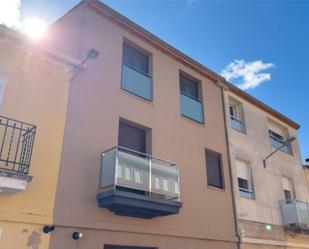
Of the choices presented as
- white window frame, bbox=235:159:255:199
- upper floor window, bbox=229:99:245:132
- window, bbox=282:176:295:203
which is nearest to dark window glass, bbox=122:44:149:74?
upper floor window, bbox=229:99:245:132

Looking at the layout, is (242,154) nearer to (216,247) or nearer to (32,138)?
(216,247)

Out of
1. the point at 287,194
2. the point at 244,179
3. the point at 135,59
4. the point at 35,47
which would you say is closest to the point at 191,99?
the point at 135,59

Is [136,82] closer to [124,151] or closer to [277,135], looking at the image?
[124,151]

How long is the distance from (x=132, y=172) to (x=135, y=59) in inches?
172

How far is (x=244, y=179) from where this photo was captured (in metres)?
13.0

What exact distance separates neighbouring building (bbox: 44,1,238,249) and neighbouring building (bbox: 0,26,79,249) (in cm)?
33

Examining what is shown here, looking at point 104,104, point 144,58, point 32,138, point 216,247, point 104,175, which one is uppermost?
point 144,58

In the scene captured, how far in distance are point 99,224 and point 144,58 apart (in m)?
5.92

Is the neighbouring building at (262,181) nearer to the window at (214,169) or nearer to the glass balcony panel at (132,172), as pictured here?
the window at (214,169)

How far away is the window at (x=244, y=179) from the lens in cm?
1269

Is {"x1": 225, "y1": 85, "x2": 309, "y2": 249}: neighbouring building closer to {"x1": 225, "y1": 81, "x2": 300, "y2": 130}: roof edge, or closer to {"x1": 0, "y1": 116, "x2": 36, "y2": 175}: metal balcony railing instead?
{"x1": 225, "y1": 81, "x2": 300, "y2": 130}: roof edge

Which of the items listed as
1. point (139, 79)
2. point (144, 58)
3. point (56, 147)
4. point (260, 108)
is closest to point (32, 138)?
point (56, 147)

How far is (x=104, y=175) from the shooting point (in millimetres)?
8055

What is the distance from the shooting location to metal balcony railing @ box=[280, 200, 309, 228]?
13125 millimetres
